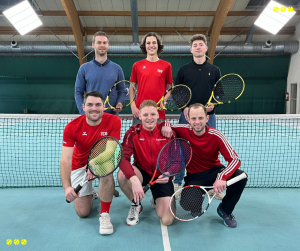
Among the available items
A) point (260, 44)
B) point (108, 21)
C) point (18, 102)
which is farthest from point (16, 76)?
point (260, 44)

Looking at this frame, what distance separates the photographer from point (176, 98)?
10.1 ft

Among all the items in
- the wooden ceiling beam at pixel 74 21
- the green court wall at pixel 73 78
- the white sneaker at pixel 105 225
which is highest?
the wooden ceiling beam at pixel 74 21

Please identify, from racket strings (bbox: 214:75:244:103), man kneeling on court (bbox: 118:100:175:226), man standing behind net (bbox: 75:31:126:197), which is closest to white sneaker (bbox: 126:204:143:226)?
man kneeling on court (bbox: 118:100:175:226)

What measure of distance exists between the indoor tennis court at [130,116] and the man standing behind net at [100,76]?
27 cm

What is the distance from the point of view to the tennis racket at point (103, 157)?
2.15m

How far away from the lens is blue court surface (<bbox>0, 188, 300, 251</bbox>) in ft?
6.95

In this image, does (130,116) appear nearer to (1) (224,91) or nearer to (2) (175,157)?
(1) (224,91)

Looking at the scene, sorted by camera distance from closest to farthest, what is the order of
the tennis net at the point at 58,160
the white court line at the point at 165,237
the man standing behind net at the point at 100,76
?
the white court line at the point at 165,237 < the man standing behind net at the point at 100,76 < the tennis net at the point at 58,160

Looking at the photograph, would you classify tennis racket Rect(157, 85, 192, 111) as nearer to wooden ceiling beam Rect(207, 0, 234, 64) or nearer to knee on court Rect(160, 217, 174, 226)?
knee on court Rect(160, 217, 174, 226)

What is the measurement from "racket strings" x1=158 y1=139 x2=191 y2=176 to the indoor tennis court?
21.6 inches

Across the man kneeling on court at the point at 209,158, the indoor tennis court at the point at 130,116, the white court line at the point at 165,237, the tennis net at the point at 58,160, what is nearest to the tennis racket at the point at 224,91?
the man kneeling on court at the point at 209,158

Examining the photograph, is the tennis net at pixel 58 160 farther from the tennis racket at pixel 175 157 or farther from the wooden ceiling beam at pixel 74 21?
the wooden ceiling beam at pixel 74 21

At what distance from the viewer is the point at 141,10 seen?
39.0 feet

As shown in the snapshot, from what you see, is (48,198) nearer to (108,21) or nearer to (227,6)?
(227,6)
